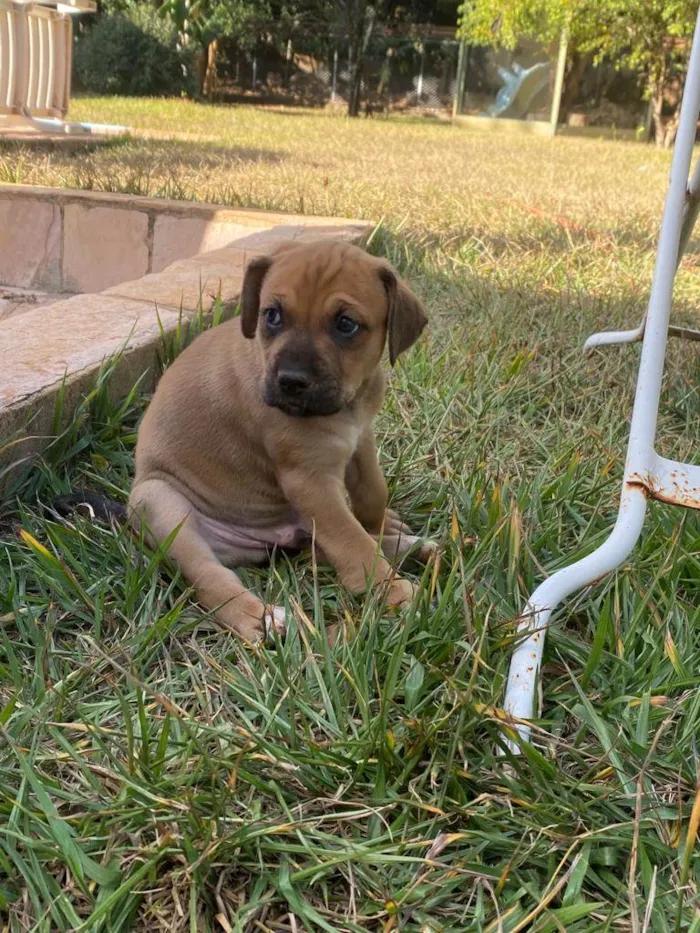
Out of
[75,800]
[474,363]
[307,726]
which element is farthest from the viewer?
[474,363]

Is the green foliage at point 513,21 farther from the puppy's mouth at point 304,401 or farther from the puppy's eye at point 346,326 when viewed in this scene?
the puppy's mouth at point 304,401

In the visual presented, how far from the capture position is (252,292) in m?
2.62

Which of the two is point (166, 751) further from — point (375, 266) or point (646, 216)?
point (646, 216)

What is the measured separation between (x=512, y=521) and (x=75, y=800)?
122 cm

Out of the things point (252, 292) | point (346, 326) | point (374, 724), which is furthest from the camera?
point (252, 292)

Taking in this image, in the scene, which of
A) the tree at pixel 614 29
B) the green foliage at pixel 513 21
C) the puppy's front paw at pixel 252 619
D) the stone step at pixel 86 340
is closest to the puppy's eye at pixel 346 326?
the stone step at pixel 86 340

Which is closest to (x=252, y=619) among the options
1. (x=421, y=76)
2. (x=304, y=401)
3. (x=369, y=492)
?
(x=304, y=401)

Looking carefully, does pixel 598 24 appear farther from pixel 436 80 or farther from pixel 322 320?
pixel 322 320

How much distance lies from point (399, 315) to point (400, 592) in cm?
78

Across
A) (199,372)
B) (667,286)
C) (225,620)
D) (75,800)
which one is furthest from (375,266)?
(75,800)

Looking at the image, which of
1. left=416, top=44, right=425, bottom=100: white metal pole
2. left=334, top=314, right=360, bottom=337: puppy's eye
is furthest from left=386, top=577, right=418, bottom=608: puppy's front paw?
left=416, top=44, right=425, bottom=100: white metal pole

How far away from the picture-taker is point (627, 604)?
227 cm

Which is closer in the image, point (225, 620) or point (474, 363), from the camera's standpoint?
point (225, 620)

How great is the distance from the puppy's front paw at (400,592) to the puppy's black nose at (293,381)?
1.80ft
